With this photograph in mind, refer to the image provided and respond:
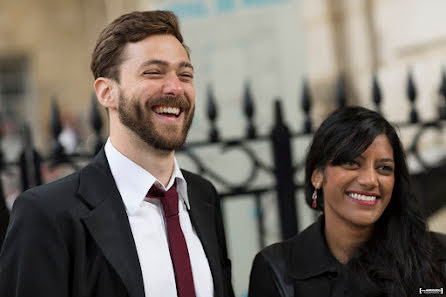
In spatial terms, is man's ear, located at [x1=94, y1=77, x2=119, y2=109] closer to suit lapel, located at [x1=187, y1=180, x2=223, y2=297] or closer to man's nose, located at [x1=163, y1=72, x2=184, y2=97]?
man's nose, located at [x1=163, y1=72, x2=184, y2=97]

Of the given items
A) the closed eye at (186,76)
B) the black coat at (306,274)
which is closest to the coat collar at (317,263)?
the black coat at (306,274)

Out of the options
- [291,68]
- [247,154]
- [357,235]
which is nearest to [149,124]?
[357,235]

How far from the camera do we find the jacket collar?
259 cm

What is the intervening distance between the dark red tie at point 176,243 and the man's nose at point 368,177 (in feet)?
A: 2.45

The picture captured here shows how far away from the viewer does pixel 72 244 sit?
2.11m

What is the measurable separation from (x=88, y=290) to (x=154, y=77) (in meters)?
0.74

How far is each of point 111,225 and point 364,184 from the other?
1.01 meters

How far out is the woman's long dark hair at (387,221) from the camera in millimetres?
2539

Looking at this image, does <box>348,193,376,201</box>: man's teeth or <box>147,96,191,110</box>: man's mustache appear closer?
<box>147,96,191,110</box>: man's mustache

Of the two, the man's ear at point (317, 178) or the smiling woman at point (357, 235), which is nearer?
the smiling woman at point (357, 235)

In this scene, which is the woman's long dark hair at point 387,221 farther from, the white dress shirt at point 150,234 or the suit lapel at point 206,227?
the white dress shirt at point 150,234

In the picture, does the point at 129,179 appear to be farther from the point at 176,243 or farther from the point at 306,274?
the point at 306,274

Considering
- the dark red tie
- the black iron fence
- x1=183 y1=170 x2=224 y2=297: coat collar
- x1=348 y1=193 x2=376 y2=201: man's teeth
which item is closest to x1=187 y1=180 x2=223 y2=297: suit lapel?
x1=183 y1=170 x2=224 y2=297: coat collar

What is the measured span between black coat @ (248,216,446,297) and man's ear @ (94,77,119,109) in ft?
2.88
